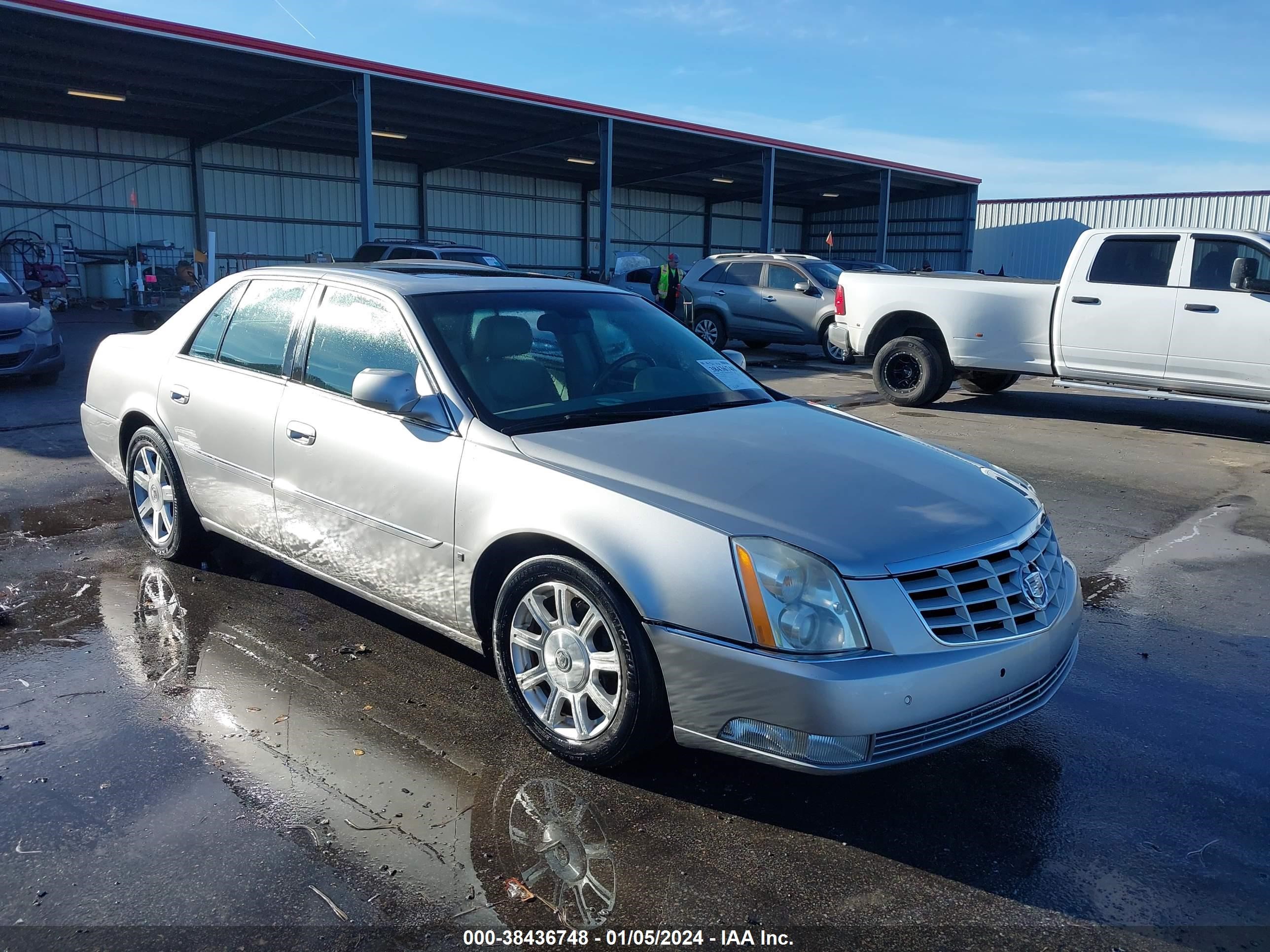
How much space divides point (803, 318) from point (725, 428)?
44.3ft

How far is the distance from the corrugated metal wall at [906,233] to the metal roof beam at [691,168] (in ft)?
32.1

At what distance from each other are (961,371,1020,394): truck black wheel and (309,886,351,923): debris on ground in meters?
10.9

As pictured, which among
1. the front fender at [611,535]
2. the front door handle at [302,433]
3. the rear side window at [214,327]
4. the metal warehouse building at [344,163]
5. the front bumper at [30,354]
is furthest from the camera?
the metal warehouse building at [344,163]

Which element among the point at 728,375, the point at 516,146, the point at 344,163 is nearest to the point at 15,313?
the point at 728,375

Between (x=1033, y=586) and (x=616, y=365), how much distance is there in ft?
6.13

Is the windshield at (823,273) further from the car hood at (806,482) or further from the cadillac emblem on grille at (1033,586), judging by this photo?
the cadillac emblem on grille at (1033,586)

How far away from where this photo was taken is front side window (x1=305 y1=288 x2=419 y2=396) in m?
3.88

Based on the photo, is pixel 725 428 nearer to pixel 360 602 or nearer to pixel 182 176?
pixel 360 602

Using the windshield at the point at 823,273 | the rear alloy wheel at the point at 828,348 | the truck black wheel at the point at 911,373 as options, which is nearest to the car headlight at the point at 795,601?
the truck black wheel at the point at 911,373

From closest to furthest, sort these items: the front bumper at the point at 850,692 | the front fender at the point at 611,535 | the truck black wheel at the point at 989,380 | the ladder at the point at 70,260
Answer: the front bumper at the point at 850,692 < the front fender at the point at 611,535 < the truck black wheel at the point at 989,380 < the ladder at the point at 70,260

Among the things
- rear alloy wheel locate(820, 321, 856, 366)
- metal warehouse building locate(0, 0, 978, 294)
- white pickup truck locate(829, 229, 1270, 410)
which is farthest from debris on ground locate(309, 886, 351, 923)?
metal warehouse building locate(0, 0, 978, 294)

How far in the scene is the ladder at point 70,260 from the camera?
25.3 meters

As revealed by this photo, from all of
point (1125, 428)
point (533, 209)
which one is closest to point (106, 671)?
point (1125, 428)

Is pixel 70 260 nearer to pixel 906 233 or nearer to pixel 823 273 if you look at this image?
pixel 823 273
